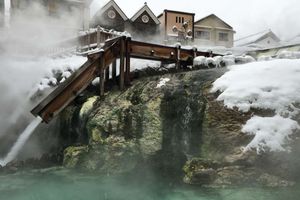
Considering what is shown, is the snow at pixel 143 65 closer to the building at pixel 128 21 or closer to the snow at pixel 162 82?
the snow at pixel 162 82

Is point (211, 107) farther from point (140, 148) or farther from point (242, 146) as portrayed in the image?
point (140, 148)

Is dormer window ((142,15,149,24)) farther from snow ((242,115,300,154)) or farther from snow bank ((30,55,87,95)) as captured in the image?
snow ((242,115,300,154))

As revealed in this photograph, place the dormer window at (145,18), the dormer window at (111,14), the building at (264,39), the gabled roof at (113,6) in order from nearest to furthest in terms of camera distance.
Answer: the gabled roof at (113,6) → the dormer window at (111,14) → the dormer window at (145,18) → the building at (264,39)

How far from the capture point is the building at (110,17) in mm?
30172

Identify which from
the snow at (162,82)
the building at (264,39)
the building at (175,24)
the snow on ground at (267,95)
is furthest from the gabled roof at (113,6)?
the snow on ground at (267,95)

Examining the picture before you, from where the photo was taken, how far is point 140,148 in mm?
9320

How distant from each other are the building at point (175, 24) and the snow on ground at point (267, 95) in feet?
76.9

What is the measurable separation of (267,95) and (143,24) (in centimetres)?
2498

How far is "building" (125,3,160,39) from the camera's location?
31552 millimetres

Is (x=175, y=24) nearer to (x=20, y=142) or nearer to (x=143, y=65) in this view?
(x=143, y=65)

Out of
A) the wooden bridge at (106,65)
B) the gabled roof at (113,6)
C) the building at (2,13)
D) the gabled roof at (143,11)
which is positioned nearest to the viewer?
the wooden bridge at (106,65)

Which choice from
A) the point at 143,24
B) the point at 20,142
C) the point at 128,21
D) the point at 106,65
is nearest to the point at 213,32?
the point at 143,24

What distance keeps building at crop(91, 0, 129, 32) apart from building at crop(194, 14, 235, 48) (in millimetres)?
9546

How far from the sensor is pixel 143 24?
3219cm
